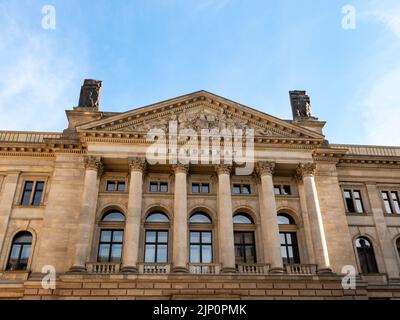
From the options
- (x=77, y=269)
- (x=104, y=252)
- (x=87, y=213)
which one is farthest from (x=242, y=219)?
(x=77, y=269)

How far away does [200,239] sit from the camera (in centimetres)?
3009

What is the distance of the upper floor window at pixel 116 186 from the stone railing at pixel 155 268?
6876mm

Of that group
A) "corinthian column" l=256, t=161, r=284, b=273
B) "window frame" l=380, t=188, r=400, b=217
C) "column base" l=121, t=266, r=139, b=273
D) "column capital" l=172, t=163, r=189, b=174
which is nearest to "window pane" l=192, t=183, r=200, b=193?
"column capital" l=172, t=163, r=189, b=174

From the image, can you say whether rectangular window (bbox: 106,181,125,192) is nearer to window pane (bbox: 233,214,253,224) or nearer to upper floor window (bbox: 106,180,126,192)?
upper floor window (bbox: 106,180,126,192)

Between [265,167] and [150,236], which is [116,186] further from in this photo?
[265,167]

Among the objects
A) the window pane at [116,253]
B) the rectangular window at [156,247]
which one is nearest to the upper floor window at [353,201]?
the rectangular window at [156,247]

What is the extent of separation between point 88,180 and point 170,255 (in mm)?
8050

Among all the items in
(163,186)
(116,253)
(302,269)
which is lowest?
(302,269)

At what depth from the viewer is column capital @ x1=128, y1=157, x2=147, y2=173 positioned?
3078 centimetres

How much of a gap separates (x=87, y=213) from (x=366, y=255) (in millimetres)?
21005

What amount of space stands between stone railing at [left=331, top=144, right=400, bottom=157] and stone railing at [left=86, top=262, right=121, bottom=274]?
21.1m

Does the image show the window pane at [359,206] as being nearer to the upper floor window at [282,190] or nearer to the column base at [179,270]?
the upper floor window at [282,190]

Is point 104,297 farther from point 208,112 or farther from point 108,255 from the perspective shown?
point 208,112
